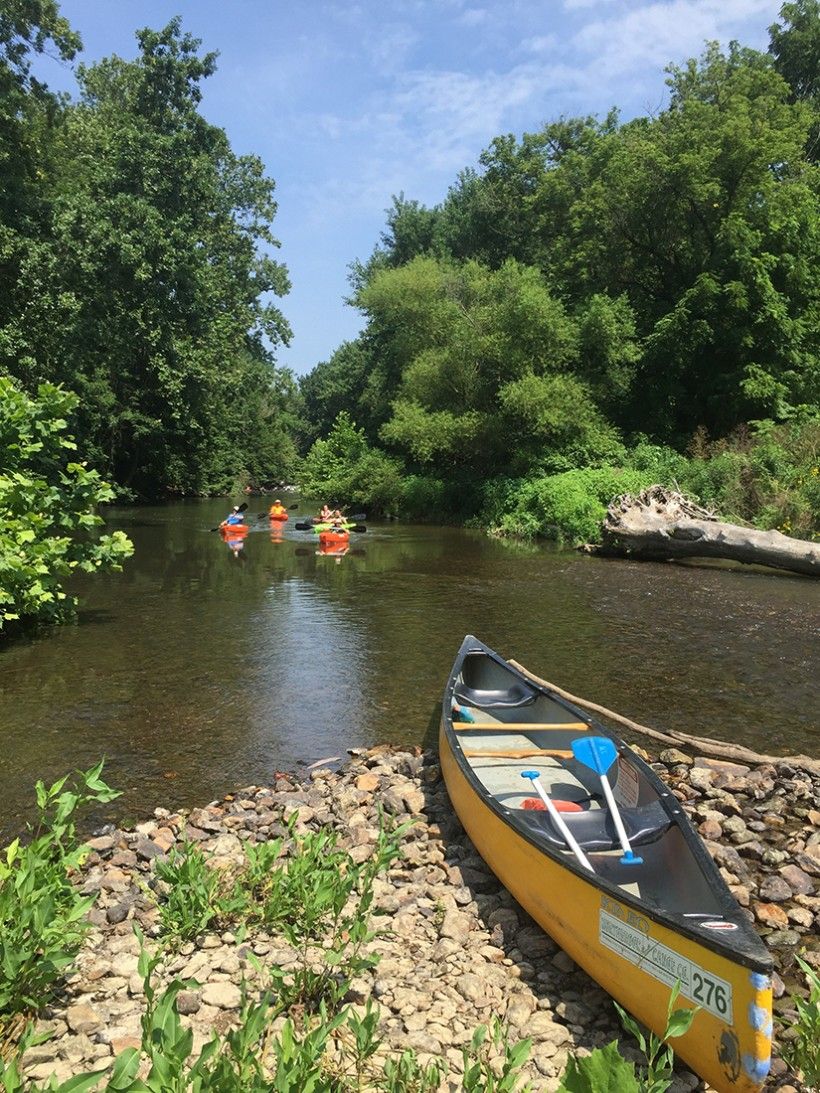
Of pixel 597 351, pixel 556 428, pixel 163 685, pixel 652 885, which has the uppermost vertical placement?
pixel 597 351

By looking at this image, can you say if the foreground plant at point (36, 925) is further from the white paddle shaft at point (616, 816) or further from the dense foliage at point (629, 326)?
the dense foliage at point (629, 326)

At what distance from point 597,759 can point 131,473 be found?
35.4 m

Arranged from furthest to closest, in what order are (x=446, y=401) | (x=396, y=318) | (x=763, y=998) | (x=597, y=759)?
(x=396, y=318), (x=446, y=401), (x=597, y=759), (x=763, y=998)

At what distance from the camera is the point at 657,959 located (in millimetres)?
3336

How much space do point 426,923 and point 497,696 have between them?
3.33m

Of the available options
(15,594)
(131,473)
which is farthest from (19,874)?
(131,473)

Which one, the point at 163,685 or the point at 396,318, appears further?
the point at 396,318

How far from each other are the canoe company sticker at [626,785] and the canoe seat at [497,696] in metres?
1.78

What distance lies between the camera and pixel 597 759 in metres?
5.21

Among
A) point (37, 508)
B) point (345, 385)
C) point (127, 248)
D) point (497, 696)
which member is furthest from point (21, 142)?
point (345, 385)

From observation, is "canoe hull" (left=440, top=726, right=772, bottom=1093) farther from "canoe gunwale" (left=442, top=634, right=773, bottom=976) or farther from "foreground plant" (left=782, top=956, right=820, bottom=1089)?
"foreground plant" (left=782, top=956, right=820, bottom=1089)

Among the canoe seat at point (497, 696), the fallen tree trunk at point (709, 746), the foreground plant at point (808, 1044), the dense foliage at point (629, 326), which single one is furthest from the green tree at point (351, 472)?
the foreground plant at point (808, 1044)

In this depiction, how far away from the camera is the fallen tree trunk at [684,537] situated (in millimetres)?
15555

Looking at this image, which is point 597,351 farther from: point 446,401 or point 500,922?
point 500,922
